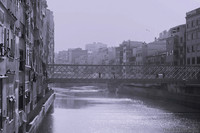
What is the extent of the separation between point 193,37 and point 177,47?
34.1ft

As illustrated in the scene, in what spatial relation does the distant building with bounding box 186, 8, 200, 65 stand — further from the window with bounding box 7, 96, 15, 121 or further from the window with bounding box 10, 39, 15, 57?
the window with bounding box 7, 96, 15, 121

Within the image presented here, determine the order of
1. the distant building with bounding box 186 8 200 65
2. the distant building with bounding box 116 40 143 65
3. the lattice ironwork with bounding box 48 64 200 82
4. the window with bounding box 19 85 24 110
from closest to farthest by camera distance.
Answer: the window with bounding box 19 85 24 110
the lattice ironwork with bounding box 48 64 200 82
the distant building with bounding box 186 8 200 65
the distant building with bounding box 116 40 143 65

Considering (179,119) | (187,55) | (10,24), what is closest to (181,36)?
(187,55)

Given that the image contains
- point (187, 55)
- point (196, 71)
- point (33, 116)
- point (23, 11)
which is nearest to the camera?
point (23, 11)

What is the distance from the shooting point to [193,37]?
225 ft

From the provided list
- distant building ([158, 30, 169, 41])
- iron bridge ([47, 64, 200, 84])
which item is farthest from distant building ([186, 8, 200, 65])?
distant building ([158, 30, 169, 41])

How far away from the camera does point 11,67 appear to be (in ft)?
67.8

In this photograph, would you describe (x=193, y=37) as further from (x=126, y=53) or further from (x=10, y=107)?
(x=126, y=53)

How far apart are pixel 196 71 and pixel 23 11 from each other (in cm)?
4312

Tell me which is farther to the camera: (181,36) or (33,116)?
(181,36)

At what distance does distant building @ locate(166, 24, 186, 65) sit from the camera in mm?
75875

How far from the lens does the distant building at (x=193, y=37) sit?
217ft

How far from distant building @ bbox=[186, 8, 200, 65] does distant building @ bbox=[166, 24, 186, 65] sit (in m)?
4.59

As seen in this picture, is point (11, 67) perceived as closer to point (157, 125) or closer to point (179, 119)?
point (157, 125)
